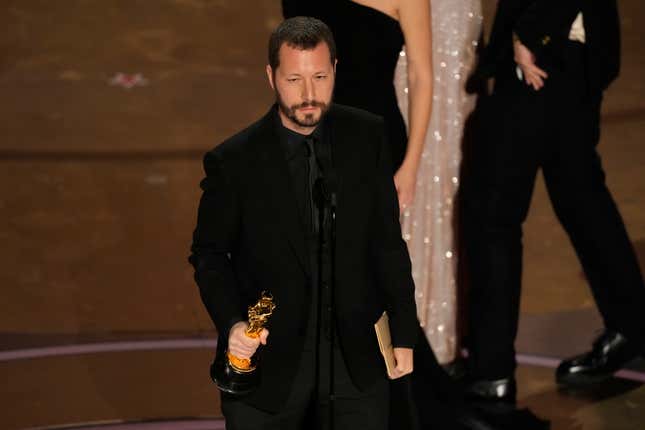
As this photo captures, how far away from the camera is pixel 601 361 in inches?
152

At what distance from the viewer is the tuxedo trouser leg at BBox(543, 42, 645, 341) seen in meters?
3.65

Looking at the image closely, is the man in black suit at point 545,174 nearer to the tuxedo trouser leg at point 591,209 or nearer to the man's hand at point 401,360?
the tuxedo trouser leg at point 591,209

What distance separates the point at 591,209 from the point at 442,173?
495 millimetres

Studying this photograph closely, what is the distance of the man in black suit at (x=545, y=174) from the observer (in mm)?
3580

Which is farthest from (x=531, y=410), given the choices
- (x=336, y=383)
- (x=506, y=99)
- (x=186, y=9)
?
(x=186, y=9)

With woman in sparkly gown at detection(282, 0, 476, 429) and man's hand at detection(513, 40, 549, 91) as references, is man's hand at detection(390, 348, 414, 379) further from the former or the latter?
man's hand at detection(513, 40, 549, 91)

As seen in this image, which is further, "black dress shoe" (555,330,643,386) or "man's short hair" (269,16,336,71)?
"black dress shoe" (555,330,643,386)

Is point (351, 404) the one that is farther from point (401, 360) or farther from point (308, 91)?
point (308, 91)

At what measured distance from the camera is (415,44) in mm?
3123

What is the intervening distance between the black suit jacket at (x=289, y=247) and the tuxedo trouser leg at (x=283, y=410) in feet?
0.09

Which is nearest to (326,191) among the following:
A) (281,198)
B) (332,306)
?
(281,198)

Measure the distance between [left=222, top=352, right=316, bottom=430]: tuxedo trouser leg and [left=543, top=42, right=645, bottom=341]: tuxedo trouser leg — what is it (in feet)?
5.55

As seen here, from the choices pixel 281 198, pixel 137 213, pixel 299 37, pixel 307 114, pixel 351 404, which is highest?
pixel 299 37

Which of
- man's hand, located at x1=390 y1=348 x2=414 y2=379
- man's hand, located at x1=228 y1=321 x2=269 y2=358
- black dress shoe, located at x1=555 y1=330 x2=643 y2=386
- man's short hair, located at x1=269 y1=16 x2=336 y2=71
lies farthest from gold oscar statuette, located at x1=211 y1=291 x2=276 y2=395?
black dress shoe, located at x1=555 y1=330 x2=643 y2=386
